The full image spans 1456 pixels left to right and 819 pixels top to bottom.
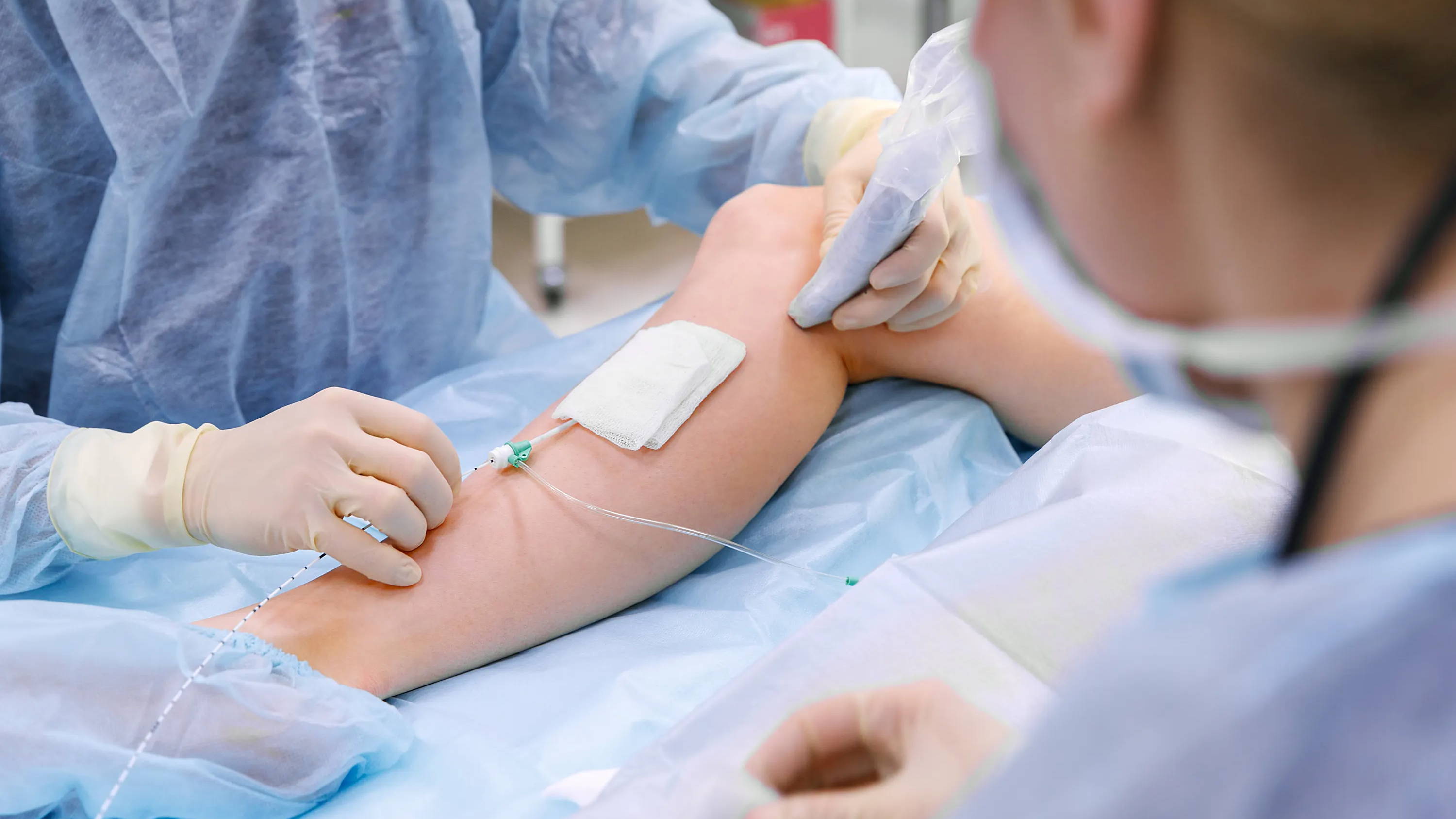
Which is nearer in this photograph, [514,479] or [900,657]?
[900,657]

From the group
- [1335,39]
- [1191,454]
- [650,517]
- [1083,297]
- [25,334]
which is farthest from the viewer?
[25,334]

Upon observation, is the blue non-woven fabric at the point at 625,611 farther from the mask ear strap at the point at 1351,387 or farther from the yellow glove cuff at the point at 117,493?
the mask ear strap at the point at 1351,387

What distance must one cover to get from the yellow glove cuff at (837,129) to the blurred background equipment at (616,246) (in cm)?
119

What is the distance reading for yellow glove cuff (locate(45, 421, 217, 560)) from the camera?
92cm

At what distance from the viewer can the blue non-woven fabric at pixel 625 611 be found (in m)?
0.84

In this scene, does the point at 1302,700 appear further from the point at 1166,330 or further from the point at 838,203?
the point at 838,203

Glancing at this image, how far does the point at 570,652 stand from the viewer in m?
0.97

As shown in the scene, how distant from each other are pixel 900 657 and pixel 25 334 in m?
1.01

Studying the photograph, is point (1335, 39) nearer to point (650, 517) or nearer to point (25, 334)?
point (650, 517)

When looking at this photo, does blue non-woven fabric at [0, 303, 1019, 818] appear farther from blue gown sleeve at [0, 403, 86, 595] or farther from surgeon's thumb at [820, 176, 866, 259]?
surgeon's thumb at [820, 176, 866, 259]

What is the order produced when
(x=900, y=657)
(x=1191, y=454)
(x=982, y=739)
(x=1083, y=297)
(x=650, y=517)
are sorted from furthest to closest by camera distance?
(x=650, y=517) → (x=1191, y=454) → (x=900, y=657) → (x=982, y=739) → (x=1083, y=297)

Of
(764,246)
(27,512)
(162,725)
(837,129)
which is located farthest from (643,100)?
(162,725)

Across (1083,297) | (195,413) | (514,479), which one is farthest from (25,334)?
(1083,297)

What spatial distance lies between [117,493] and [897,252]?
74 centimetres
